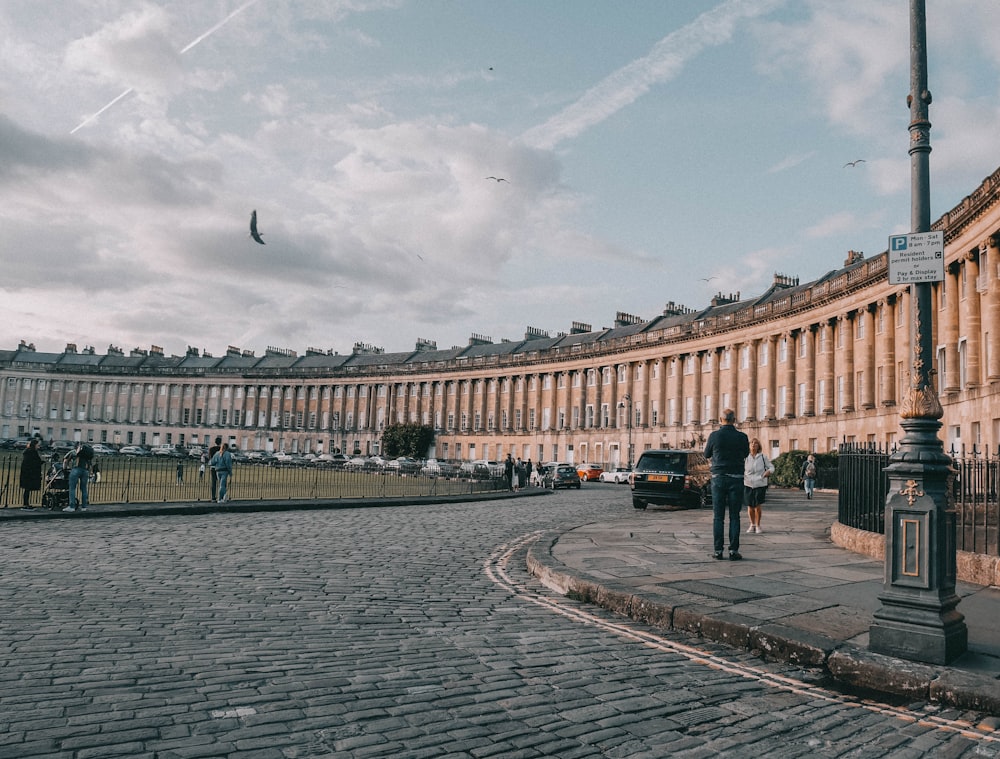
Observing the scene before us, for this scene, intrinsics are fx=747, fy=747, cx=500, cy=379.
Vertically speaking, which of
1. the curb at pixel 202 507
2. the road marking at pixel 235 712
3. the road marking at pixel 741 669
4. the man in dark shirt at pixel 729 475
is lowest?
the curb at pixel 202 507

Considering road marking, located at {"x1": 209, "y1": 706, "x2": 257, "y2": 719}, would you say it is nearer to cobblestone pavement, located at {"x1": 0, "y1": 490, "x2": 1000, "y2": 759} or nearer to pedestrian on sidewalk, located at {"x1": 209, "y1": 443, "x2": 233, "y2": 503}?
cobblestone pavement, located at {"x1": 0, "y1": 490, "x2": 1000, "y2": 759}

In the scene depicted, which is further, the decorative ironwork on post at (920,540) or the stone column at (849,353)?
the stone column at (849,353)

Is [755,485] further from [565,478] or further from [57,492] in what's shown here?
[565,478]

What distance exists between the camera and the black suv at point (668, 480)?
69.8 ft

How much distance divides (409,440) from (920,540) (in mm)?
88719

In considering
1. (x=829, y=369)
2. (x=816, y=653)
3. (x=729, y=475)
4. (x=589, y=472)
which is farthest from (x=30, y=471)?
(x=829, y=369)

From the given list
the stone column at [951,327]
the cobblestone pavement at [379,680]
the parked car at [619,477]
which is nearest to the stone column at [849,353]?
the stone column at [951,327]

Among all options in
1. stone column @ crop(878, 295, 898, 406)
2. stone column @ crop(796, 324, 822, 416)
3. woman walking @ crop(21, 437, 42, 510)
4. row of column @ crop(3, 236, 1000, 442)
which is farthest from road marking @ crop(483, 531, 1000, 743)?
stone column @ crop(796, 324, 822, 416)

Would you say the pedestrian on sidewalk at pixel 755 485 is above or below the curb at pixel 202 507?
above

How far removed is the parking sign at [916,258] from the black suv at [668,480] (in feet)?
51.5

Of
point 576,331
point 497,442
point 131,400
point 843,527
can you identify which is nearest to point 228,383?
point 131,400

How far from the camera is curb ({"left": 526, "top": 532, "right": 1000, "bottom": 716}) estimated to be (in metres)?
4.85

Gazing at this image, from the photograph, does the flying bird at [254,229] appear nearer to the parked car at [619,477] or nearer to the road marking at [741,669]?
the road marking at [741,669]

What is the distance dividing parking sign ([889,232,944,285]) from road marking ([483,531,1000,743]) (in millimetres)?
3068
